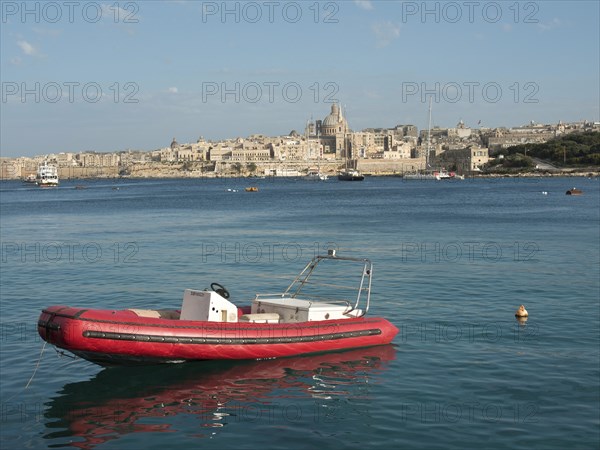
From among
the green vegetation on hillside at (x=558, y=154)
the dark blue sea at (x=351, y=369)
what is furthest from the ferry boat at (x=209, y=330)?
the green vegetation on hillside at (x=558, y=154)

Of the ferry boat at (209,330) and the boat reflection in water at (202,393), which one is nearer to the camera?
the boat reflection in water at (202,393)

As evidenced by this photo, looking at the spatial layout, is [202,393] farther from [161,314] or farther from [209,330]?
[161,314]

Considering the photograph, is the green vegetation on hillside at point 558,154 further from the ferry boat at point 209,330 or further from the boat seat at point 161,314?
the boat seat at point 161,314

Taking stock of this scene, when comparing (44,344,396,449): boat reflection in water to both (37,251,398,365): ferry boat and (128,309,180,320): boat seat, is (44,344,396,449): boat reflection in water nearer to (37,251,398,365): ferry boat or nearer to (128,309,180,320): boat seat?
(37,251,398,365): ferry boat

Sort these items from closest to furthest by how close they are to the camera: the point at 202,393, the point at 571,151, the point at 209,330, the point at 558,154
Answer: the point at 202,393, the point at 209,330, the point at 571,151, the point at 558,154


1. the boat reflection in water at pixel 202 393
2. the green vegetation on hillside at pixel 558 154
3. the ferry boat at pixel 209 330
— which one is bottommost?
the boat reflection in water at pixel 202 393

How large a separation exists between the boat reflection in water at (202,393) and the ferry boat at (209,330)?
0.32 metres

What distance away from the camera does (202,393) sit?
13.8 meters

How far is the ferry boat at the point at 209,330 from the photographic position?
14180mm

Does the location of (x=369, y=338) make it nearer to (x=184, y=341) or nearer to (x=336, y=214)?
(x=184, y=341)

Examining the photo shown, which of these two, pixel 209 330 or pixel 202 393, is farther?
pixel 209 330

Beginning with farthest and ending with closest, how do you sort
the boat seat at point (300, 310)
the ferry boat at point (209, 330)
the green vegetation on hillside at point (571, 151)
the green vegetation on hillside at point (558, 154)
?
the green vegetation on hillside at point (558, 154)
the green vegetation on hillside at point (571, 151)
the boat seat at point (300, 310)
the ferry boat at point (209, 330)

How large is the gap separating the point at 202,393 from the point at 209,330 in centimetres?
143

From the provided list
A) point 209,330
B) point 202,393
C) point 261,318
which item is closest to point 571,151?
point 261,318
